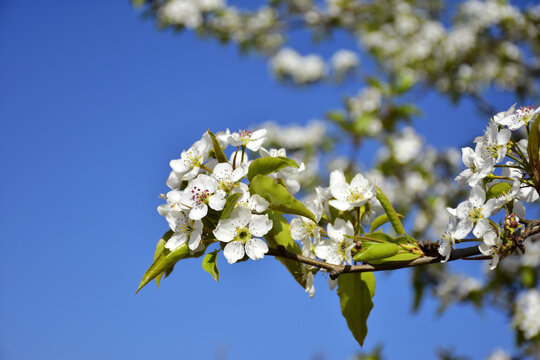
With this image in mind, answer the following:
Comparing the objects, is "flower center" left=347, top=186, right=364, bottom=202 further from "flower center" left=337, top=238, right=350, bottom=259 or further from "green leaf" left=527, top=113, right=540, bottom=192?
"green leaf" left=527, top=113, right=540, bottom=192

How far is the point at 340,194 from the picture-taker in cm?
137

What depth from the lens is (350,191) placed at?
1.37 m

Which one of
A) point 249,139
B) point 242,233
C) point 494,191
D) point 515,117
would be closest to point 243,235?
point 242,233

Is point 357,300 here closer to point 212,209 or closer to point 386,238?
point 386,238

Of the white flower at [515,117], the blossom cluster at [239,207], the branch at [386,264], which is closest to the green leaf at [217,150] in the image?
the blossom cluster at [239,207]

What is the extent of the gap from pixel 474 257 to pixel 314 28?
5.99 metres

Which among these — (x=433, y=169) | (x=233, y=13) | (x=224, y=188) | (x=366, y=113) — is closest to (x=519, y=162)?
(x=224, y=188)

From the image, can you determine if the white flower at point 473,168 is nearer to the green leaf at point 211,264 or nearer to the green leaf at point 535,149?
the green leaf at point 535,149

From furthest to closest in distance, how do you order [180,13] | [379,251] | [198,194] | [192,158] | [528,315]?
[180,13]
[528,315]
[192,158]
[198,194]
[379,251]

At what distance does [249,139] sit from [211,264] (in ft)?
1.24

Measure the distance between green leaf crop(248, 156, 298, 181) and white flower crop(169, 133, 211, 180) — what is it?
0.48ft

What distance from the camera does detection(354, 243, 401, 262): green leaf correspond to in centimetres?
112

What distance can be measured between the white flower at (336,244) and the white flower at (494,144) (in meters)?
0.38

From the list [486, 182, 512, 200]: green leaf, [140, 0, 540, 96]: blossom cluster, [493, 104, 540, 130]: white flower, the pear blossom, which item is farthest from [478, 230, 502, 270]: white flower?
[140, 0, 540, 96]: blossom cluster
